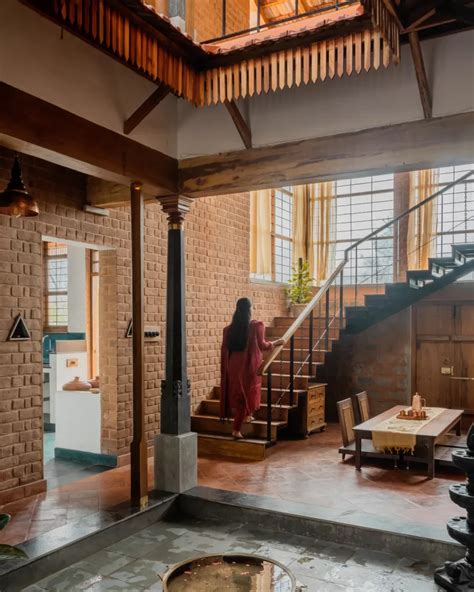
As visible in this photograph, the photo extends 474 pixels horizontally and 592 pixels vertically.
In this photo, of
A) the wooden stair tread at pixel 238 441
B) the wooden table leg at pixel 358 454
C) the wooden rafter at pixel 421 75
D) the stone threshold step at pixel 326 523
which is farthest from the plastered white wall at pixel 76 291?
the wooden rafter at pixel 421 75

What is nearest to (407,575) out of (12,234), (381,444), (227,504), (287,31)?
(227,504)

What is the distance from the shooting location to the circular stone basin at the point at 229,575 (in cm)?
237

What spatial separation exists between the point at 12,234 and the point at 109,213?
1.34 meters

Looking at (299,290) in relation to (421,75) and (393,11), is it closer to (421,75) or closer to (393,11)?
(421,75)

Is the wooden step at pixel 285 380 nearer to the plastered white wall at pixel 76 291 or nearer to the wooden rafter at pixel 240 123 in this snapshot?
the plastered white wall at pixel 76 291

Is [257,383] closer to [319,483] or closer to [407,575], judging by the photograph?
[319,483]

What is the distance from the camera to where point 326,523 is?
4.29m

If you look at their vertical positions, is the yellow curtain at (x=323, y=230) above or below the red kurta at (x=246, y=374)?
above

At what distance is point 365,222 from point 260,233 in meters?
2.47

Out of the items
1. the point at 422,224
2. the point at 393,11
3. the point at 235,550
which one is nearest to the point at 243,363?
the point at 235,550

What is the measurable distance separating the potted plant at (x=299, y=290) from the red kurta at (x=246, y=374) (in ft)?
11.3

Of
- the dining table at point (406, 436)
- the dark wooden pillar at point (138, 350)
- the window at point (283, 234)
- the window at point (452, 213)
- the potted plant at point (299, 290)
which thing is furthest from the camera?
the window at point (283, 234)

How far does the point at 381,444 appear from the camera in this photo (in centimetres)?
567

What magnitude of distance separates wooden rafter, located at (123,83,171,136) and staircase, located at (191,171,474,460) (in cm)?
313
